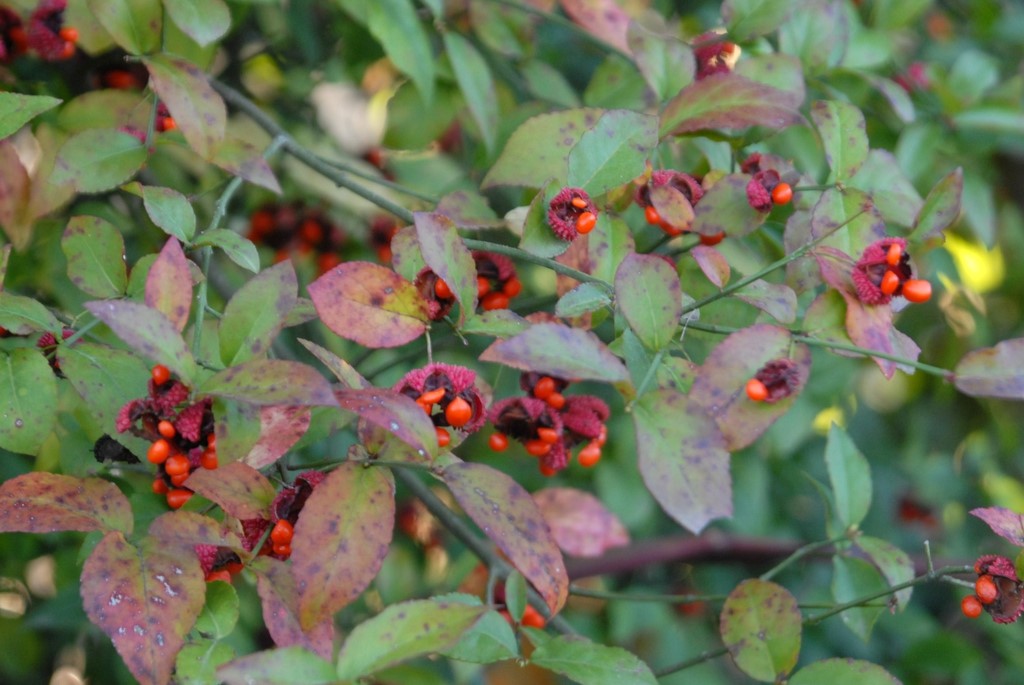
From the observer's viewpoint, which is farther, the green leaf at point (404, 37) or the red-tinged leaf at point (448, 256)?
the green leaf at point (404, 37)

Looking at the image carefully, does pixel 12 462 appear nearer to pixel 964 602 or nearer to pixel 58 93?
pixel 58 93

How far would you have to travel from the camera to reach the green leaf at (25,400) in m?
0.73

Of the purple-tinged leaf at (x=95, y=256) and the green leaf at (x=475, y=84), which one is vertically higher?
the purple-tinged leaf at (x=95, y=256)

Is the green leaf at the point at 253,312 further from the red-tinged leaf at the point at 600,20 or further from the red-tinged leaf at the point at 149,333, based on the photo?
the red-tinged leaf at the point at 600,20

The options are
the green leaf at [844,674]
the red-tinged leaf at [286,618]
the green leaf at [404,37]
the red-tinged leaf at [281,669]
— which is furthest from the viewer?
the green leaf at [404,37]

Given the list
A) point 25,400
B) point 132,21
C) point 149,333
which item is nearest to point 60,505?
point 25,400

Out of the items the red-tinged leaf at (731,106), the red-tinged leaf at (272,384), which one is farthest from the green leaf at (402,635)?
the red-tinged leaf at (731,106)

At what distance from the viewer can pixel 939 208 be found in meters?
0.83

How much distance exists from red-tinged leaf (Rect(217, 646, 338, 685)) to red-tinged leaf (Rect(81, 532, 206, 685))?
8 centimetres

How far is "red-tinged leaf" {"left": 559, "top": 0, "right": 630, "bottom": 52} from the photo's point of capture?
1.15 meters

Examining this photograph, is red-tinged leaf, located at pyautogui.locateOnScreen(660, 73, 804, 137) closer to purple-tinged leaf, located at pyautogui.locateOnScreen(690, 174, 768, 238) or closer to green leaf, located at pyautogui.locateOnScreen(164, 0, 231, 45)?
purple-tinged leaf, located at pyautogui.locateOnScreen(690, 174, 768, 238)

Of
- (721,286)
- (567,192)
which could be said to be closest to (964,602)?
(721,286)

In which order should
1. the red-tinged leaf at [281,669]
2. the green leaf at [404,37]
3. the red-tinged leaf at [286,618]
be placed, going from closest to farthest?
1. the red-tinged leaf at [281,669]
2. the red-tinged leaf at [286,618]
3. the green leaf at [404,37]

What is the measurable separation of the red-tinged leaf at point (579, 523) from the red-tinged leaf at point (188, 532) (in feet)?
1.53
